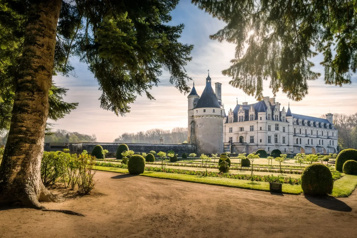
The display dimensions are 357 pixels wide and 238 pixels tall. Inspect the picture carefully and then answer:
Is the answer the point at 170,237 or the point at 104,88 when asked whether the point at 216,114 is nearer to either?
the point at 104,88

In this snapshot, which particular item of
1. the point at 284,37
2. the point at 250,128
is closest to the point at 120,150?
the point at 284,37

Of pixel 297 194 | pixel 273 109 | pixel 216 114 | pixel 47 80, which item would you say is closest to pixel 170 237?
pixel 47 80

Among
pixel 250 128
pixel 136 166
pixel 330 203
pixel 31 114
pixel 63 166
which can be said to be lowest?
pixel 330 203

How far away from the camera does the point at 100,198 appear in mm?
6961

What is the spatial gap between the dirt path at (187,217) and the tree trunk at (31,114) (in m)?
0.56

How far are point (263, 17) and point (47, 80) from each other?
5.43 meters

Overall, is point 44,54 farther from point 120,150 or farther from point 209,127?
point 209,127

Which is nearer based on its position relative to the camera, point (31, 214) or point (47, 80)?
point (31, 214)

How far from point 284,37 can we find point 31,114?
239 inches

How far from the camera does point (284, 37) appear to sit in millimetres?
4773

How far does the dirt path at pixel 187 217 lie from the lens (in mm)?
4285

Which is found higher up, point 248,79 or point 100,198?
point 248,79

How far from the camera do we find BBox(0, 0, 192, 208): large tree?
193 inches

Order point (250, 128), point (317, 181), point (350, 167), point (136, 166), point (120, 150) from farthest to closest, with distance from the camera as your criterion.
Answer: point (250, 128) → point (120, 150) → point (350, 167) → point (136, 166) → point (317, 181)
